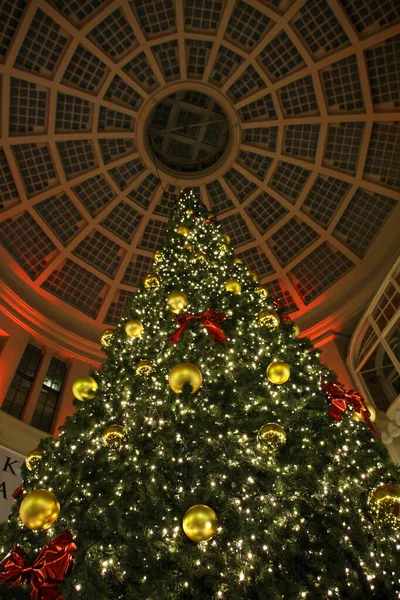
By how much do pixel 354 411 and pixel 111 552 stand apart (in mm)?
3770

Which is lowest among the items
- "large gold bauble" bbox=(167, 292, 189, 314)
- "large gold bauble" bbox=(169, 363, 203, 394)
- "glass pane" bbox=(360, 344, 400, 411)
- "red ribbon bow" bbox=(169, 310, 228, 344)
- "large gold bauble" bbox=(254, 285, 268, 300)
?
"large gold bauble" bbox=(169, 363, 203, 394)

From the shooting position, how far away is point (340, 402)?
18.1ft

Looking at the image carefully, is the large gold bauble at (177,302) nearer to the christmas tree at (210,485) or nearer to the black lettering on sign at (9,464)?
the christmas tree at (210,485)

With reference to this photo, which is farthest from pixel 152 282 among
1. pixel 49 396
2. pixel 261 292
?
pixel 49 396

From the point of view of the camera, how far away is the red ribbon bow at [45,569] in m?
3.44

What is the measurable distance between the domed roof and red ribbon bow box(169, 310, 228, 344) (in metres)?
11.6

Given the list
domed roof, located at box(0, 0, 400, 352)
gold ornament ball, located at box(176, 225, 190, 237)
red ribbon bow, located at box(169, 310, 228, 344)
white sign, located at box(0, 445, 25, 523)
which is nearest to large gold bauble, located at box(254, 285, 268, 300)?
red ribbon bow, located at box(169, 310, 228, 344)

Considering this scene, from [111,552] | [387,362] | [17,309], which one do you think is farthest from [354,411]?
[17,309]

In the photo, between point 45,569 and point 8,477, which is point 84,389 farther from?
point 8,477

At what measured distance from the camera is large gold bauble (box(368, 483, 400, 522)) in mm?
3975

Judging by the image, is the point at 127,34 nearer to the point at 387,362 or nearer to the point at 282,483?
the point at 387,362

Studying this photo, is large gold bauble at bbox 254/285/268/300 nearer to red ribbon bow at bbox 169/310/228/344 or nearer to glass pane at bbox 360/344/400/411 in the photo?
red ribbon bow at bbox 169/310/228/344

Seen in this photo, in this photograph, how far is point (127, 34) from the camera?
14.8 metres

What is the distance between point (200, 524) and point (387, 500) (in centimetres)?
192
